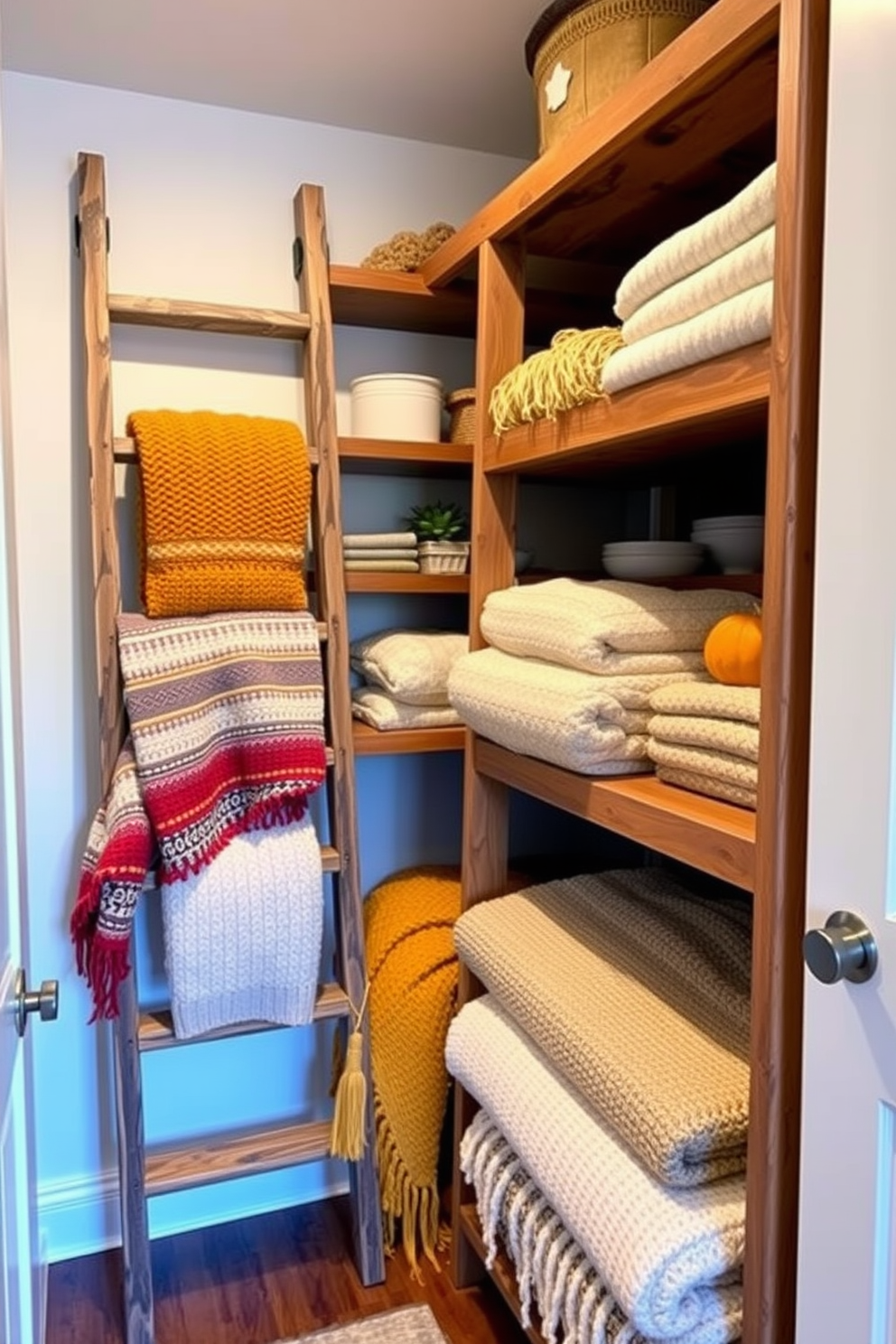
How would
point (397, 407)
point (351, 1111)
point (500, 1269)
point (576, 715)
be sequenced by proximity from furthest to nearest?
point (397, 407)
point (351, 1111)
point (500, 1269)
point (576, 715)

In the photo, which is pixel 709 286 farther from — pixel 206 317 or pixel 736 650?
pixel 206 317

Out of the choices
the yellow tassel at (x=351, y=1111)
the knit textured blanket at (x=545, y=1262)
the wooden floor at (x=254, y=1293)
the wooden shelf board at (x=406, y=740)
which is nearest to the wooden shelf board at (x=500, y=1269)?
the knit textured blanket at (x=545, y=1262)

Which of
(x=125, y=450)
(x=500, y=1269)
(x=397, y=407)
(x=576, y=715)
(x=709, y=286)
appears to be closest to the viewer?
(x=709, y=286)

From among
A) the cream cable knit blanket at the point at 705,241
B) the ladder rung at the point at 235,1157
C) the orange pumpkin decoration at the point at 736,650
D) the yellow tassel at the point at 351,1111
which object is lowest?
the ladder rung at the point at 235,1157

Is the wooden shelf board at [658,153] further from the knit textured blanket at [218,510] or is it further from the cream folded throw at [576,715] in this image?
the cream folded throw at [576,715]

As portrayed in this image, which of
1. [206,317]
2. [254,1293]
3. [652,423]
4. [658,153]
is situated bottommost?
[254,1293]

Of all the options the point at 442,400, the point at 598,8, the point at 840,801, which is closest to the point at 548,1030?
the point at 840,801

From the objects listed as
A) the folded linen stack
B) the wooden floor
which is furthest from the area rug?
the folded linen stack

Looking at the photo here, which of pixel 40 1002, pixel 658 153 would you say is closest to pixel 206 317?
pixel 658 153

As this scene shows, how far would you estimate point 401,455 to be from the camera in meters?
1.89

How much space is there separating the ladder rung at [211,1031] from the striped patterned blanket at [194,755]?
0.10 meters

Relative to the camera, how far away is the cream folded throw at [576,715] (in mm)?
1338

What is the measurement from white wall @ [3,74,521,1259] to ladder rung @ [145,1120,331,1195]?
0.62 feet

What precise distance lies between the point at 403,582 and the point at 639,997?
92 centimetres
